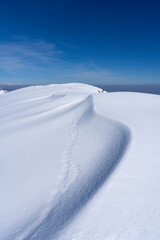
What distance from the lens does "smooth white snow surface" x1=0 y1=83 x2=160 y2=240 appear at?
1551mm

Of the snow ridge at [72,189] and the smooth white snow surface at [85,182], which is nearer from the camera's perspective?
the smooth white snow surface at [85,182]

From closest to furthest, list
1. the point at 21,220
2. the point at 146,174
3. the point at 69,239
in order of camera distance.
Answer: the point at 69,239
the point at 21,220
the point at 146,174

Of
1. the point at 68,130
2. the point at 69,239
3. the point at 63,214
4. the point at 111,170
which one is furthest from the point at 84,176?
the point at 68,130

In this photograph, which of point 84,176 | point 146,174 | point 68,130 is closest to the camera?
point 146,174

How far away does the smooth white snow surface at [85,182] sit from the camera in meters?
1.55

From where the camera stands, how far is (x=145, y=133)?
10.2ft

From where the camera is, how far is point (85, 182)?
7.38 ft

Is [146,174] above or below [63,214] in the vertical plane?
above

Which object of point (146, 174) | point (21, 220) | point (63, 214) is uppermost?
point (146, 174)

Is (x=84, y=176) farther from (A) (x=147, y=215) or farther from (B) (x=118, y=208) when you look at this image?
(A) (x=147, y=215)

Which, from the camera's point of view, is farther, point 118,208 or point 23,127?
point 23,127

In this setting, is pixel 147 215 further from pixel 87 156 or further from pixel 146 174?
pixel 87 156

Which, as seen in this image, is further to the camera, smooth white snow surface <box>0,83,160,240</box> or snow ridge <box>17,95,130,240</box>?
snow ridge <box>17,95,130,240</box>

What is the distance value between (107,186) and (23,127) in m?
3.48
